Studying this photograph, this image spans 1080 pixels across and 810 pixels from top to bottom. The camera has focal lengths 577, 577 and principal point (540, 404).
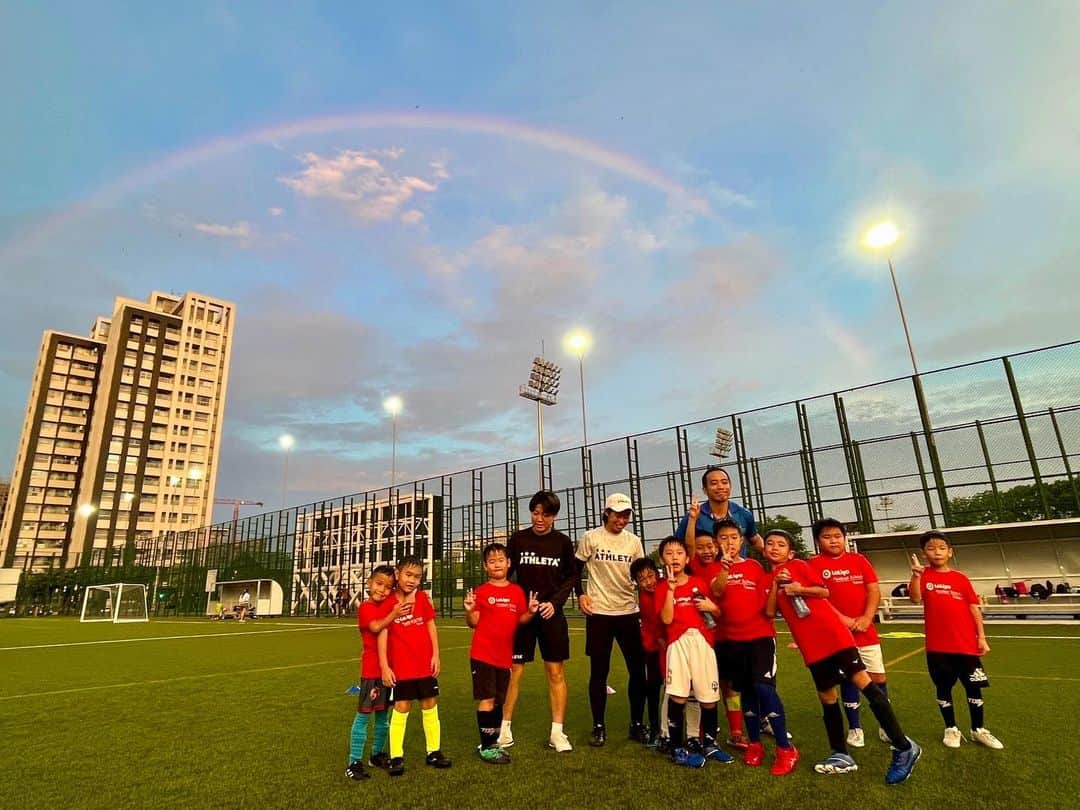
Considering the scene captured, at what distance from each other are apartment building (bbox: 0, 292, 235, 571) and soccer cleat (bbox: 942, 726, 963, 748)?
95816mm

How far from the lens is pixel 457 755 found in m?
4.53

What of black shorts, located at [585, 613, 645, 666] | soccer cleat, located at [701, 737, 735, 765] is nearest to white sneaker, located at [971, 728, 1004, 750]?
soccer cleat, located at [701, 737, 735, 765]

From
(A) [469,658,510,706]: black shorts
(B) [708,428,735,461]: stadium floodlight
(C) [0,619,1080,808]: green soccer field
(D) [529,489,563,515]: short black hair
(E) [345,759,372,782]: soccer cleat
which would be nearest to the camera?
(C) [0,619,1080,808]: green soccer field

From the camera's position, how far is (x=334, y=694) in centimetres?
754

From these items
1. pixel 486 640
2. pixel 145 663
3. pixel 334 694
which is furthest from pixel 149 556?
pixel 486 640

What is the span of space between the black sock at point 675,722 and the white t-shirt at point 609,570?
2.52 feet

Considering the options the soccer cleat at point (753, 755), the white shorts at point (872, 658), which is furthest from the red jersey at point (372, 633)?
the white shorts at point (872, 658)

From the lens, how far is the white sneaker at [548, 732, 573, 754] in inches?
178

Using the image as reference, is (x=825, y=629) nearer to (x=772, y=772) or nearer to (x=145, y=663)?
(x=772, y=772)

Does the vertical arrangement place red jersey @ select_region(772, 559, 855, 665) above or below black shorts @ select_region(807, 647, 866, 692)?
above

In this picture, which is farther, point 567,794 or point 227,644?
point 227,644

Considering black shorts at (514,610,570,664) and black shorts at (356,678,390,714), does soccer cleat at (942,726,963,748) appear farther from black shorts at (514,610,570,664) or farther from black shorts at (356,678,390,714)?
black shorts at (356,678,390,714)

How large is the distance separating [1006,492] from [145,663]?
943 inches

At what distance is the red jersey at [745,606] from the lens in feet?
14.3
